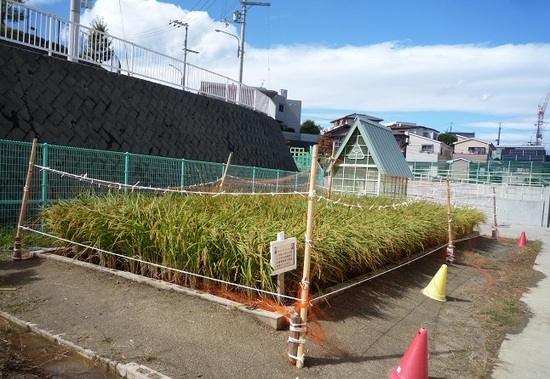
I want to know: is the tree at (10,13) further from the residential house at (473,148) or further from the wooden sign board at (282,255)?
the residential house at (473,148)

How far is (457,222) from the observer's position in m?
11.1

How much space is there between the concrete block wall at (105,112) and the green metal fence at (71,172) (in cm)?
113

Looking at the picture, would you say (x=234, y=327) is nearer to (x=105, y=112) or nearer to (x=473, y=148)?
(x=105, y=112)

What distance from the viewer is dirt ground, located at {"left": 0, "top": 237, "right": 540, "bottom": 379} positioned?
3607mm

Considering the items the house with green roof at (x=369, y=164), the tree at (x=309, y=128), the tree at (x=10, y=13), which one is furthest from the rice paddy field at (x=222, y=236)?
the tree at (x=309, y=128)

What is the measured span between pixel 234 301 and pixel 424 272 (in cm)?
424

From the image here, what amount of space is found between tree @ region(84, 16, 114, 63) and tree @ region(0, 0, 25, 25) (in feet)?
6.32

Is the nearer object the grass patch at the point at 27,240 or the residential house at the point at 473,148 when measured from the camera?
the grass patch at the point at 27,240

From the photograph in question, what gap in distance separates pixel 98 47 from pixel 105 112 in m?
2.19

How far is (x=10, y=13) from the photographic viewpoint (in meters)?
9.81

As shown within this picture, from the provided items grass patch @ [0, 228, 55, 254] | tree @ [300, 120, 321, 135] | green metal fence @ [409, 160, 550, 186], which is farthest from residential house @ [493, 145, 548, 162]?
grass patch @ [0, 228, 55, 254]

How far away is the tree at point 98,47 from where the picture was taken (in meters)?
12.0

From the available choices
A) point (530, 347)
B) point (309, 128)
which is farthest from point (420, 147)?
point (530, 347)

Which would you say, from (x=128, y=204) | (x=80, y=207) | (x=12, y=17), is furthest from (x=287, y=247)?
(x=12, y=17)
